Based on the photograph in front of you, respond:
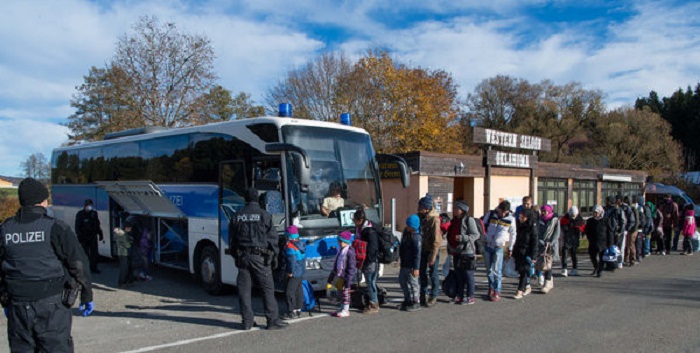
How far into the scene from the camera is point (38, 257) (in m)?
4.25

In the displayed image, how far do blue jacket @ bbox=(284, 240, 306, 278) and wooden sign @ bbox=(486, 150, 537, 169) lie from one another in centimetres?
892

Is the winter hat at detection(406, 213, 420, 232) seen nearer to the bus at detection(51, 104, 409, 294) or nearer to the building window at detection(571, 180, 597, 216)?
the bus at detection(51, 104, 409, 294)

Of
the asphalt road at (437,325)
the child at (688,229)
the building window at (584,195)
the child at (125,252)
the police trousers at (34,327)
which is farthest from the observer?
the building window at (584,195)

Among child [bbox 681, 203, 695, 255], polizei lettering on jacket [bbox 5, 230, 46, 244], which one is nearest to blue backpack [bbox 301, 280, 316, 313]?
polizei lettering on jacket [bbox 5, 230, 46, 244]

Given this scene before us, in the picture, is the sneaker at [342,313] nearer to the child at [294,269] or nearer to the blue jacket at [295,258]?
the child at [294,269]

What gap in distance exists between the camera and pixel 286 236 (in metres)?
7.48

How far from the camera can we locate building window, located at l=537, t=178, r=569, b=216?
25.5 metres

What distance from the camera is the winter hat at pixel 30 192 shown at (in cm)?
437

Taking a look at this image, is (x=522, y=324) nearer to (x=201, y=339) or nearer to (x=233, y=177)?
(x=201, y=339)

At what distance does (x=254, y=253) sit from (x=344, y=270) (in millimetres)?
1433

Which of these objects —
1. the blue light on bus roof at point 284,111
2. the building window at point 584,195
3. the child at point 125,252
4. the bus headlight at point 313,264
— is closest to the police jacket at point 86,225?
the child at point 125,252

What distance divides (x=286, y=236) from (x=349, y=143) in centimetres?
239

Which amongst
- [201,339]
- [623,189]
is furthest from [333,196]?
[623,189]

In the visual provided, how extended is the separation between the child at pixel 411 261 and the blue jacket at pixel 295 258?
5.17 ft
